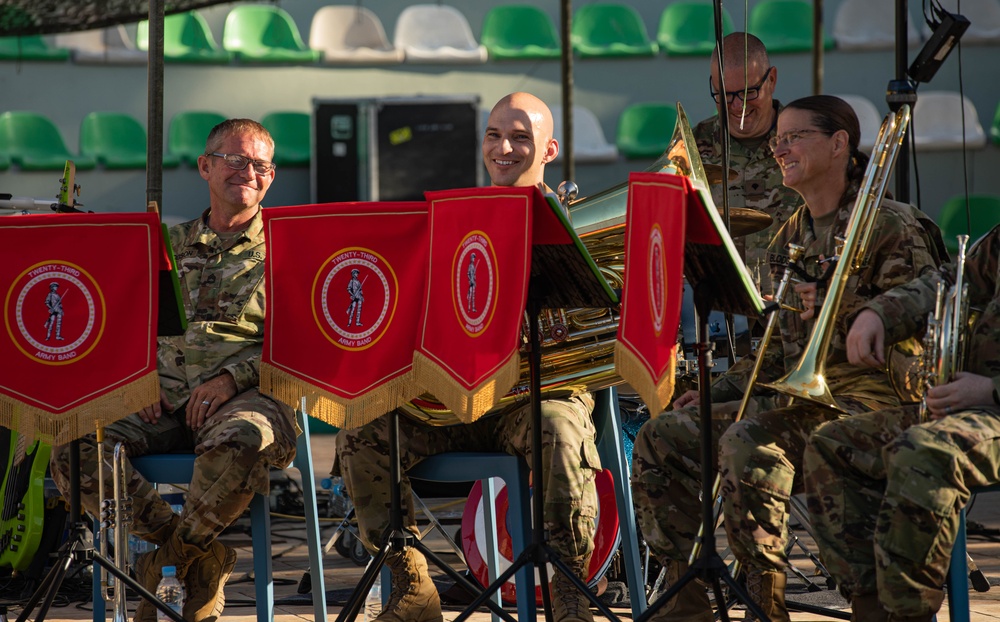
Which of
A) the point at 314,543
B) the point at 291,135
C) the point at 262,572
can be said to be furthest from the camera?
the point at 291,135

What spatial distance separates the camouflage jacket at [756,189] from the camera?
4.37 meters

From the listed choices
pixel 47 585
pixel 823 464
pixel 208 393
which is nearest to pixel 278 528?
pixel 208 393

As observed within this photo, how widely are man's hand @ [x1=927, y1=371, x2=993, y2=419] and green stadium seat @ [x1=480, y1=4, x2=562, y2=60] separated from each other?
8.80 meters

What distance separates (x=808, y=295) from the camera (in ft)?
10.7

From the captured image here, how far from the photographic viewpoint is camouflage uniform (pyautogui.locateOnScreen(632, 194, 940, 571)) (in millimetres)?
3170

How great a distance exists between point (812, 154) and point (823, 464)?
87cm

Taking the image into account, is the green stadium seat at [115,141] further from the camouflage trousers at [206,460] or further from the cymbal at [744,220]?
the cymbal at [744,220]

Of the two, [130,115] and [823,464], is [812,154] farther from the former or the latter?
[130,115]

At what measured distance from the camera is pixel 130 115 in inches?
424

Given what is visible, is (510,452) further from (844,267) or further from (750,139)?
(750,139)

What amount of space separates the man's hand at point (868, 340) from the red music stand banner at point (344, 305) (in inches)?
43.9

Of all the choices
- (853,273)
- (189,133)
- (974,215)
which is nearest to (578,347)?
(853,273)

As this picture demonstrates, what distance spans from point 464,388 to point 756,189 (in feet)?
5.88

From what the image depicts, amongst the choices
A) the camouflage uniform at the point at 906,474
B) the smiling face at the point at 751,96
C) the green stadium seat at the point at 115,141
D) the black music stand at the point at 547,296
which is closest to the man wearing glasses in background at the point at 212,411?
the black music stand at the point at 547,296
